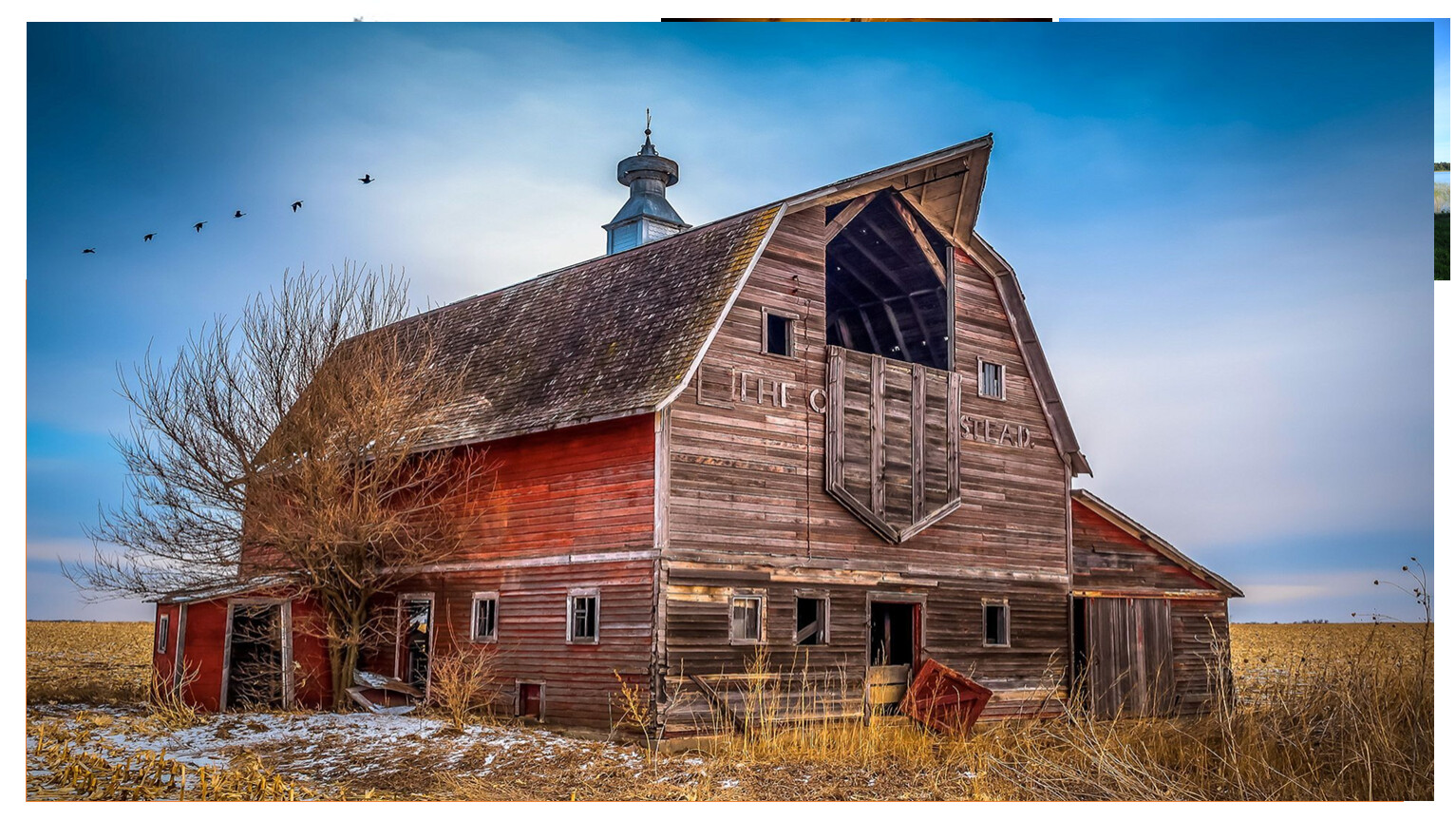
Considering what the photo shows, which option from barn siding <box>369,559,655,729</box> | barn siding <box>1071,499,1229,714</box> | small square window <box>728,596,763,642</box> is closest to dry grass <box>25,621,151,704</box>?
barn siding <box>369,559,655,729</box>

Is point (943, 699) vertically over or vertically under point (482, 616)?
under

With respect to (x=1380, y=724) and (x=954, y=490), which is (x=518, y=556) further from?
(x=1380, y=724)

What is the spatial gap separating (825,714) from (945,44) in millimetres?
8919

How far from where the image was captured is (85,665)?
30828 millimetres

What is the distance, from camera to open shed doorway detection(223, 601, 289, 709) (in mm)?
21516

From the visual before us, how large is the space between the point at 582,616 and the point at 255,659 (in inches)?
272

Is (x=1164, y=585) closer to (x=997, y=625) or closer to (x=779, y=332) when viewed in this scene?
(x=997, y=625)

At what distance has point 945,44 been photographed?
16.0 m

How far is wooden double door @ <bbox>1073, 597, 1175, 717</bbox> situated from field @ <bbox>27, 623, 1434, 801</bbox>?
3933mm

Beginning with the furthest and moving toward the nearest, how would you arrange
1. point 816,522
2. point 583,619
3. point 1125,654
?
point 1125,654, point 816,522, point 583,619

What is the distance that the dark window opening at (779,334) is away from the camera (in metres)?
19.4

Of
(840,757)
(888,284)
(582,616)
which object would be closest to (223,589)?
(582,616)

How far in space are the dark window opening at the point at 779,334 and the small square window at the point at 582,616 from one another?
433 centimetres

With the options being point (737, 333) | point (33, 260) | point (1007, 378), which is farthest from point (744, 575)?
point (33, 260)
